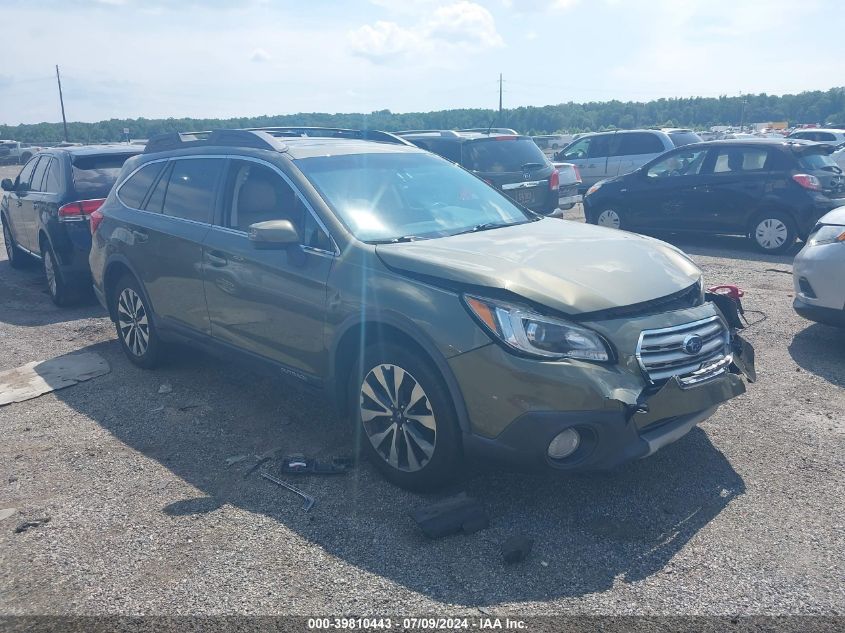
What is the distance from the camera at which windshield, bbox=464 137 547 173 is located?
38.8 feet

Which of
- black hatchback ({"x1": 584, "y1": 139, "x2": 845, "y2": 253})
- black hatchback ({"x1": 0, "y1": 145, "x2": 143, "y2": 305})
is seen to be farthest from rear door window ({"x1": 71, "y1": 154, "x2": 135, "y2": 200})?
black hatchback ({"x1": 584, "y1": 139, "x2": 845, "y2": 253})

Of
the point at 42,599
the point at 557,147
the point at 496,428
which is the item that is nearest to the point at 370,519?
the point at 496,428

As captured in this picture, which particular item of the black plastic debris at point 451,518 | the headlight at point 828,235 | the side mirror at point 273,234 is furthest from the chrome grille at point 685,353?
the headlight at point 828,235

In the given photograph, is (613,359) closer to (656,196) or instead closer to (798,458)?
(798,458)

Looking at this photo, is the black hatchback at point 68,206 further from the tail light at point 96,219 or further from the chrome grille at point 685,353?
the chrome grille at point 685,353

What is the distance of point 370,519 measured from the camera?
3.88 meters

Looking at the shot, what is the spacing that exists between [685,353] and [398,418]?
1534 mm

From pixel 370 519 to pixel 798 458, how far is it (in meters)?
2.53

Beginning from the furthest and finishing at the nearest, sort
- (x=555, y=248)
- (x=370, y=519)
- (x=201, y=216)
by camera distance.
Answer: (x=201, y=216), (x=555, y=248), (x=370, y=519)

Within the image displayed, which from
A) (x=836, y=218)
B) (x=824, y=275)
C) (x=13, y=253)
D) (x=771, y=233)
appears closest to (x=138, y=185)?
(x=824, y=275)

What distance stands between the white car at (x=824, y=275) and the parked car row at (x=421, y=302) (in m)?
2.21

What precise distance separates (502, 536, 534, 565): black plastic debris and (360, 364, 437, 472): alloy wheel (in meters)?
0.63

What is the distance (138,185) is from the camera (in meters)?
6.36

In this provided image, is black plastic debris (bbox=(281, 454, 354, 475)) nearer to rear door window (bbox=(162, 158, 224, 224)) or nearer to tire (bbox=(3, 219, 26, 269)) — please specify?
rear door window (bbox=(162, 158, 224, 224))
